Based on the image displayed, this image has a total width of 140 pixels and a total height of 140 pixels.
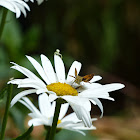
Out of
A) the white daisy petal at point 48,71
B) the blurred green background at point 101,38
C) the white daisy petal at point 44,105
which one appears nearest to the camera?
the white daisy petal at point 48,71

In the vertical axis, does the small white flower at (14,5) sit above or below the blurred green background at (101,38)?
below

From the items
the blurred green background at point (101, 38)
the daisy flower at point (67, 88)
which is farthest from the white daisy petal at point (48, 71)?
the blurred green background at point (101, 38)

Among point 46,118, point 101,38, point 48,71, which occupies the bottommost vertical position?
point 46,118

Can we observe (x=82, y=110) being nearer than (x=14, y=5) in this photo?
→ Yes

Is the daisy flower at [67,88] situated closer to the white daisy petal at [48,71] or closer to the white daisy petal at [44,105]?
the white daisy petal at [48,71]

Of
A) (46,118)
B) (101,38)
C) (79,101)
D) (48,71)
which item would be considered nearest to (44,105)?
(46,118)

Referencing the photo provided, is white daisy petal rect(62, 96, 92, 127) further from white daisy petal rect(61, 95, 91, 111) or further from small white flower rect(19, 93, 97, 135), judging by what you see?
small white flower rect(19, 93, 97, 135)

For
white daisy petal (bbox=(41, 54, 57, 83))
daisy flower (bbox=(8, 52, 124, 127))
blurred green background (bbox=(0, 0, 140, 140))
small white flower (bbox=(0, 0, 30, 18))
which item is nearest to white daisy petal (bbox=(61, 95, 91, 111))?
daisy flower (bbox=(8, 52, 124, 127))

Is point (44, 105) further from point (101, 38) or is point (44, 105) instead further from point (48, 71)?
point (101, 38)

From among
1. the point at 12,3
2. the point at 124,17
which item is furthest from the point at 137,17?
the point at 12,3

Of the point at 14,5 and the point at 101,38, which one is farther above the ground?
the point at 101,38
